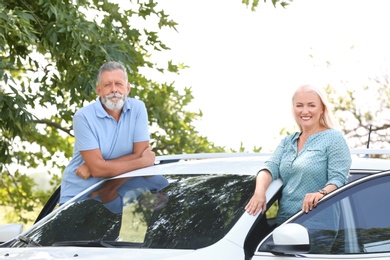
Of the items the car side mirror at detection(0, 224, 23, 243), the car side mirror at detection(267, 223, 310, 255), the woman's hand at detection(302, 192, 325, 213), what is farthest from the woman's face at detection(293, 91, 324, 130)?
the car side mirror at detection(0, 224, 23, 243)

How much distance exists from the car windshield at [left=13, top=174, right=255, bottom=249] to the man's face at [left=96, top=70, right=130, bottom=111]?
0.48 metres

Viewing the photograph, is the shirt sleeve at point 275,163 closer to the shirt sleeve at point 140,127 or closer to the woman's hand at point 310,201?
the woman's hand at point 310,201

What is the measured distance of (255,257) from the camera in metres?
5.06

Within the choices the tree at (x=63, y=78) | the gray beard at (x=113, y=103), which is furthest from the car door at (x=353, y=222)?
the tree at (x=63, y=78)

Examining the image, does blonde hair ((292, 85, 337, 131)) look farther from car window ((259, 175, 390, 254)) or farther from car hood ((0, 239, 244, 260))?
car hood ((0, 239, 244, 260))

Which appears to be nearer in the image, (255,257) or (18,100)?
(255,257)

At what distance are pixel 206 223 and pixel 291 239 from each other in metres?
0.60

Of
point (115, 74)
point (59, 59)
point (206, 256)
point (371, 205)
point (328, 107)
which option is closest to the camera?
point (206, 256)

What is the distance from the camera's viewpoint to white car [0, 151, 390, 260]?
201 inches

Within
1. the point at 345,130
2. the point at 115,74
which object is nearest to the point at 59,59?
the point at 115,74

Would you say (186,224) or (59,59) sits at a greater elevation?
(59,59)

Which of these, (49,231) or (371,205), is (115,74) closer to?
(49,231)

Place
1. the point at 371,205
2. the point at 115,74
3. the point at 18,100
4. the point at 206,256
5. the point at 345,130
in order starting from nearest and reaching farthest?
the point at 206,256 → the point at 371,205 → the point at 115,74 → the point at 18,100 → the point at 345,130

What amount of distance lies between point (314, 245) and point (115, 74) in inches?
75.4
